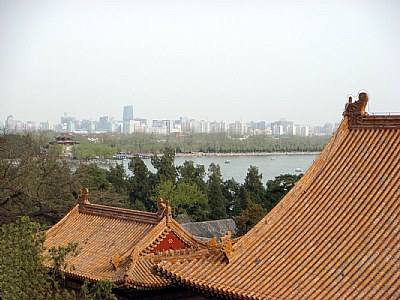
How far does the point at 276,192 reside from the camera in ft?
122

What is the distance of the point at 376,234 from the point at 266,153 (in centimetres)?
12313

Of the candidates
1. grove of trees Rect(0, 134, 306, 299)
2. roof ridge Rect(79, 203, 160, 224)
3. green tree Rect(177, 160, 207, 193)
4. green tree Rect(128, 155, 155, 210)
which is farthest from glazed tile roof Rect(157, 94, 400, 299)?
green tree Rect(177, 160, 207, 193)

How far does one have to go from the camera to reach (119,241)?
13031 millimetres

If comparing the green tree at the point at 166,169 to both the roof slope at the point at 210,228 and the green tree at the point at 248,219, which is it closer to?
the roof slope at the point at 210,228

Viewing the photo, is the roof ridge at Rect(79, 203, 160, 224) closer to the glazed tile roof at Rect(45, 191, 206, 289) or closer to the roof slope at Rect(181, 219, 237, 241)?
the glazed tile roof at Rect(45, 191, 206, 289)

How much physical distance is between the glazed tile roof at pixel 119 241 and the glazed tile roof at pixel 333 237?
2.70m

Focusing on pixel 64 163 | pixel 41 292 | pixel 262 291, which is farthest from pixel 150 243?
pixel 64 163

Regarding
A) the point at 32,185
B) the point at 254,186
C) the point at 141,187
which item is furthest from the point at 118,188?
the point at 32,185

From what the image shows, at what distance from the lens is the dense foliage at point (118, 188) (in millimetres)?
23219

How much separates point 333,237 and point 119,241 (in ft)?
20.4

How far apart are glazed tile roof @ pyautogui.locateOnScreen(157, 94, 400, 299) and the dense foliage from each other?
51.1 ft

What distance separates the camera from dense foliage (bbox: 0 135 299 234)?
23219mm

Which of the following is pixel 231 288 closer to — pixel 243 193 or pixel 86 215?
pixel 86 215

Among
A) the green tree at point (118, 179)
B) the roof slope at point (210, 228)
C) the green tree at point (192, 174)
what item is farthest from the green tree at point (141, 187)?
the roof slope at point (210, 228)
